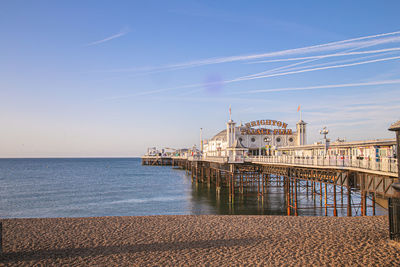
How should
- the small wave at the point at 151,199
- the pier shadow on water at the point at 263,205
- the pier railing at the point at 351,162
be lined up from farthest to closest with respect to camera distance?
the small wave at the point at 151,199 → the pier shadow on water at the point at 263,205 → the pier railing at the point at 351,162

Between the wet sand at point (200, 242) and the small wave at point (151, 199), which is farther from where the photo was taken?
the small wave at point (151, 199)

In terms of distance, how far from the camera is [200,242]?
13.6m

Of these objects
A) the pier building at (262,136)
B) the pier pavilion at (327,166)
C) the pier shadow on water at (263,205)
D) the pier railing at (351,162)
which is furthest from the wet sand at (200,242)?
the pier building at (262,136)

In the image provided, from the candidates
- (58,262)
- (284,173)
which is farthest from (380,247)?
(284,173)

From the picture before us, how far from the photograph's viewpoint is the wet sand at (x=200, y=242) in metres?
11.4

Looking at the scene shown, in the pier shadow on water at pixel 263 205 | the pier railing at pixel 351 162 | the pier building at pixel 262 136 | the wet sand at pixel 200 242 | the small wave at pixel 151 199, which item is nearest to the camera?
the wet sand at pixel 200 242

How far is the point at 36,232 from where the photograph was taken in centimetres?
1569

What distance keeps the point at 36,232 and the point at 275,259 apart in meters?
11.1

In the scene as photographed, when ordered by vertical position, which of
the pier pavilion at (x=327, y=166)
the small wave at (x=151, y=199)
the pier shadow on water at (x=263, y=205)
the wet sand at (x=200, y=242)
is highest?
the pier pavilion at (x=327, y=166)

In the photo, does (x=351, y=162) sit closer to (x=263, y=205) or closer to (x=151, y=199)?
(x=263, y=205)

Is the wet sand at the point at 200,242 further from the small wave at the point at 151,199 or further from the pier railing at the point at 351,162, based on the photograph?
the small wave at the point at 151,199

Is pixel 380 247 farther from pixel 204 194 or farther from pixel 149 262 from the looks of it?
pixel 204 194

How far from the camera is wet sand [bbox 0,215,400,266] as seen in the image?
11398mm

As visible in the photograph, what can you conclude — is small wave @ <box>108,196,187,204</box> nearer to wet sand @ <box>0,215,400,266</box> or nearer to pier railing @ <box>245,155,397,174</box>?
pier railing @ <box>245,155,397,174</box>
